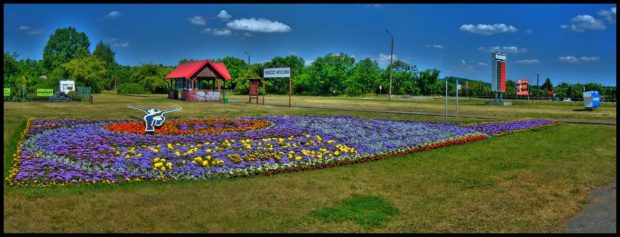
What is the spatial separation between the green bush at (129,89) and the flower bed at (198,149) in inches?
2557

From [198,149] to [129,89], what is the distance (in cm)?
7455

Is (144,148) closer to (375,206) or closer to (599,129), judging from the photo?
(375,206)

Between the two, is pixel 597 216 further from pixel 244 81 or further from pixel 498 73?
pixel 244 81

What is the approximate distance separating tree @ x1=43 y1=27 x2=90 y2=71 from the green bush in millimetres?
52550

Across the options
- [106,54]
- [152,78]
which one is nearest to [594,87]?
[152,78]

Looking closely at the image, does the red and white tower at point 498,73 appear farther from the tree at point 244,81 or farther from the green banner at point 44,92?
the tree at point 244,81

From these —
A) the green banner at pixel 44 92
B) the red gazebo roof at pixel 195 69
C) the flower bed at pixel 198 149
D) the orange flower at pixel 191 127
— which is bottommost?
the flower bed at pixel 198 149

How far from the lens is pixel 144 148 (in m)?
12.2

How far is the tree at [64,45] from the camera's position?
4975 inches

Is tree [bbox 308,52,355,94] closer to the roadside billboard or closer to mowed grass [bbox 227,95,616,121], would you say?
the roadside billboard

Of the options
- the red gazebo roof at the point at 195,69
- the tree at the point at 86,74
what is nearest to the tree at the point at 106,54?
the tree at the point at 86,74

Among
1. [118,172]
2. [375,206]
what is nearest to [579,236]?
[375,206]

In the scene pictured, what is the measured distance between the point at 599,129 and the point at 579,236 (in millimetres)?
16094

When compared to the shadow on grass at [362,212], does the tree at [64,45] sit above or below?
above
